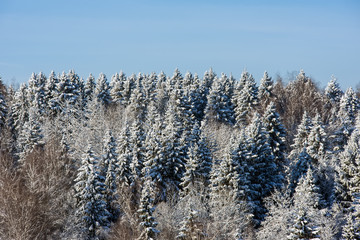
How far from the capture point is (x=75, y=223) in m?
29.1

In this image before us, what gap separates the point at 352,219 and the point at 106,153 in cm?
2293

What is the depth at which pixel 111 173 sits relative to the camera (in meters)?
32.6

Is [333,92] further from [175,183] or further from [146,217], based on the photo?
[146,217]

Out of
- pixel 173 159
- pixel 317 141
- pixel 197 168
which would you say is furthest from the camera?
pixel 317 141

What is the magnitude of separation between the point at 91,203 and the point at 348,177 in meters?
24.6

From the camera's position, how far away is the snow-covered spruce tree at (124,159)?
34156 millimetres

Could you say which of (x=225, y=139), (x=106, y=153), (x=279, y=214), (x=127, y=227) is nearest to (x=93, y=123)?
(x=106, y=153)

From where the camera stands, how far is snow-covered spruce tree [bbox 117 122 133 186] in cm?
3416

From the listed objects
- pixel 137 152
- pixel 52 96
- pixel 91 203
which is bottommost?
pixel 91 203

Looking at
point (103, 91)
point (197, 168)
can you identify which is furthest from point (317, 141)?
point (103, 91)

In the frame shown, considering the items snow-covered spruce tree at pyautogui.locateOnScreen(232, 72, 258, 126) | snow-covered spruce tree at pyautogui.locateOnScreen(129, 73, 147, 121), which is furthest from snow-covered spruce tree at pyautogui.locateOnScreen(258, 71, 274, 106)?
snow-covered spruce tree at pyautogui.locateOnScreen(129, 73, 147, 121)

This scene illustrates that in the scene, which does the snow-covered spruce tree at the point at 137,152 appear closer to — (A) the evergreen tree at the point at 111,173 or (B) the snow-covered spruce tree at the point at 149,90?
(A) the evergreen tree at the point at 111,173

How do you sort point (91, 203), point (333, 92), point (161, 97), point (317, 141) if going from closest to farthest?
point (91, 203), point (317, 141), point (333, 92), point (161, 97)

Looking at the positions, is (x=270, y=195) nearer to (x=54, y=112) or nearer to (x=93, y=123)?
(x=93, y=123)
